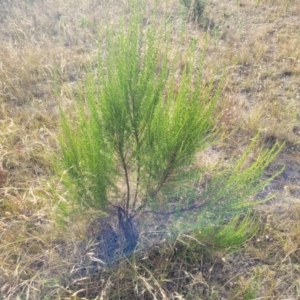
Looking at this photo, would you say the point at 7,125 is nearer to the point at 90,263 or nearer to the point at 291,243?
the point at 90,263

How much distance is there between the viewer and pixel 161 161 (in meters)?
1.80

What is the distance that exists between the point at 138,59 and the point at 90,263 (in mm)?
1130

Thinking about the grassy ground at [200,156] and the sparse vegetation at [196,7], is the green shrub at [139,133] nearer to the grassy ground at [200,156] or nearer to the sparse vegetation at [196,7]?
the grassy ground at [200,156]

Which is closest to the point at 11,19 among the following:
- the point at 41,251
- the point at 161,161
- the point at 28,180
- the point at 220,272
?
the point at 28,180

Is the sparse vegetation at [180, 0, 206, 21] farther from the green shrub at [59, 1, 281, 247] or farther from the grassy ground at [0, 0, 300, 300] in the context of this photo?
the green shrub at [59, 1, 281, 247]

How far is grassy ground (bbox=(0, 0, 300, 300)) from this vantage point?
6.73 feet

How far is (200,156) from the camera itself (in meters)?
2.72

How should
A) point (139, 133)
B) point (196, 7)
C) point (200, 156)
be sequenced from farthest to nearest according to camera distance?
point (196, 7), point (200, 156), point (139, 133)

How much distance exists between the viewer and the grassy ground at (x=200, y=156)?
6.73ft

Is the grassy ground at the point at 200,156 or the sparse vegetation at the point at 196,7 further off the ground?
the sparse vegetation at the point at 196,7

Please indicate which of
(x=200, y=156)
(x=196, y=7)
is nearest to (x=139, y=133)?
(x=200, y=156)

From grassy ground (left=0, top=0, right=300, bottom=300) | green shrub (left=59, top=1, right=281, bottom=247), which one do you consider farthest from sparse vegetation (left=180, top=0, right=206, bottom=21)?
green shrub (left=59, top=1, right=281, bottom=247)

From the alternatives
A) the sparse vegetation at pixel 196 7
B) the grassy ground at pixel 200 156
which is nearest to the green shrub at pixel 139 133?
the grassy ground at pixel 200 156

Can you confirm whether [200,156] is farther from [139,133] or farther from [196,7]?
[196,7]
